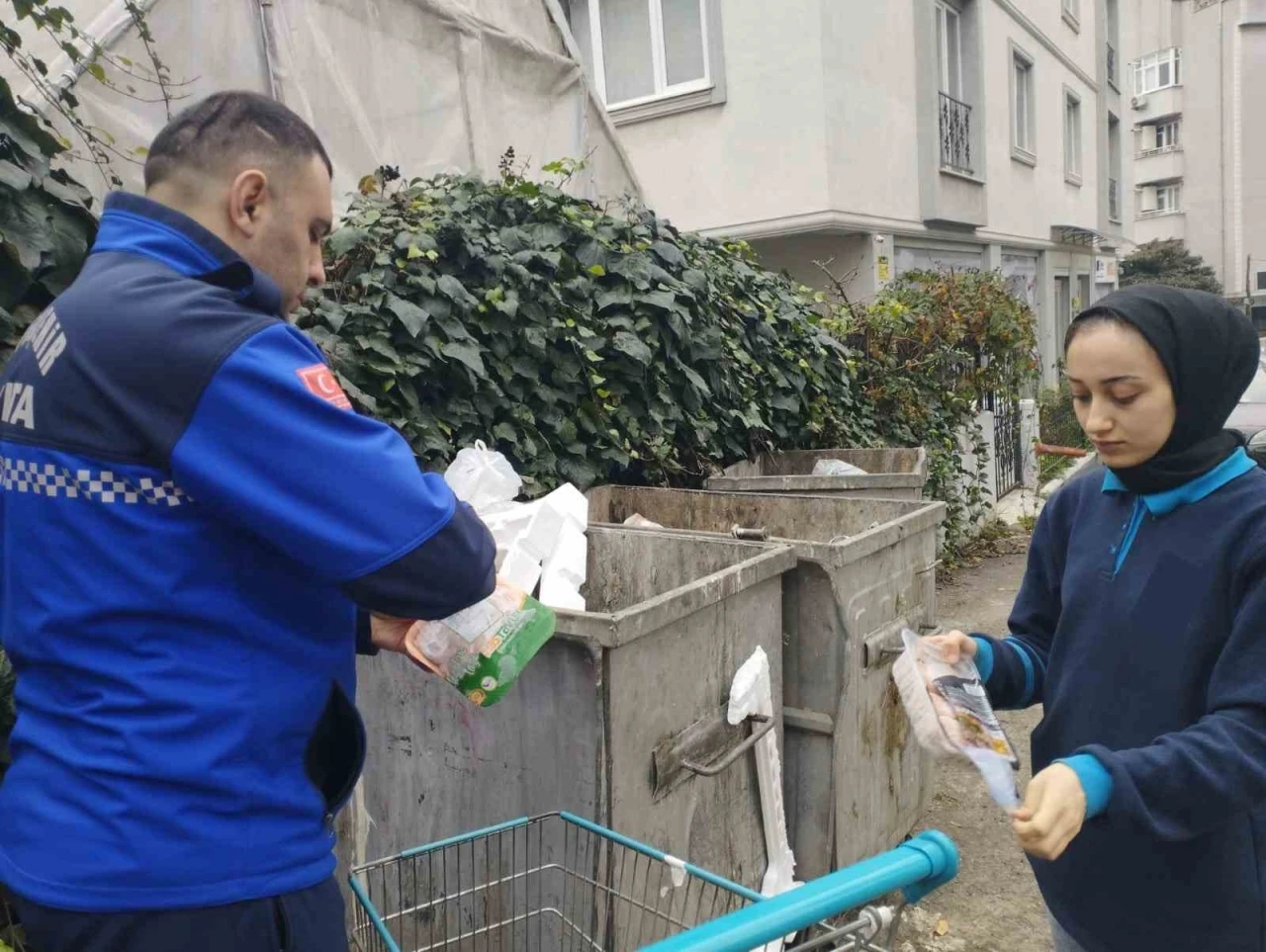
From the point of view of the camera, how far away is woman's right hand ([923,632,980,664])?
1.71 m

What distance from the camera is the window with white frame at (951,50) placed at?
472 inches

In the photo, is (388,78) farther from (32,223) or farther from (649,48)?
(649,48)

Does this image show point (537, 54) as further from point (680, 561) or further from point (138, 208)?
point (138, 208)

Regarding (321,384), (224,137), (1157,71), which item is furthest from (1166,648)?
(1157,71)

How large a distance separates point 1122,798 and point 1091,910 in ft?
1.39

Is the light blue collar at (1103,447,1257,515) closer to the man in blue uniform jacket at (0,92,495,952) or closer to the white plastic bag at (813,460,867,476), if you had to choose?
the man in blue uniform jacket at (0,92,495,952)

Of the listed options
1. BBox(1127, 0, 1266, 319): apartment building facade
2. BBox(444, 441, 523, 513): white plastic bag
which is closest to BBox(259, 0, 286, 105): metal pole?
BBox(444, 441, 523, 513): white plastic bag

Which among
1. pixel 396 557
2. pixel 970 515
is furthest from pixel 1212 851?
pixel 970 515

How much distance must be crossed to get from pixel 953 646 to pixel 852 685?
1.29 meters

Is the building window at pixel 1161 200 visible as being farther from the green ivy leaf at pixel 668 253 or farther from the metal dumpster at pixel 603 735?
the metal dumpster at pixel 603 735

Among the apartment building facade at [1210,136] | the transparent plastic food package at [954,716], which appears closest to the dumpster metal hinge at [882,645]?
the transparent plastic food package at [954,716]

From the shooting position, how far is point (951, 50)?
12.4 meters

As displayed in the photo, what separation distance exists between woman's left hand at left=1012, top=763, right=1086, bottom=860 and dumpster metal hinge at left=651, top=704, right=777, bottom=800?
1101 millimetres

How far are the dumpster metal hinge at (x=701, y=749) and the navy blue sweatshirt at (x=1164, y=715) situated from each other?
859 mm
